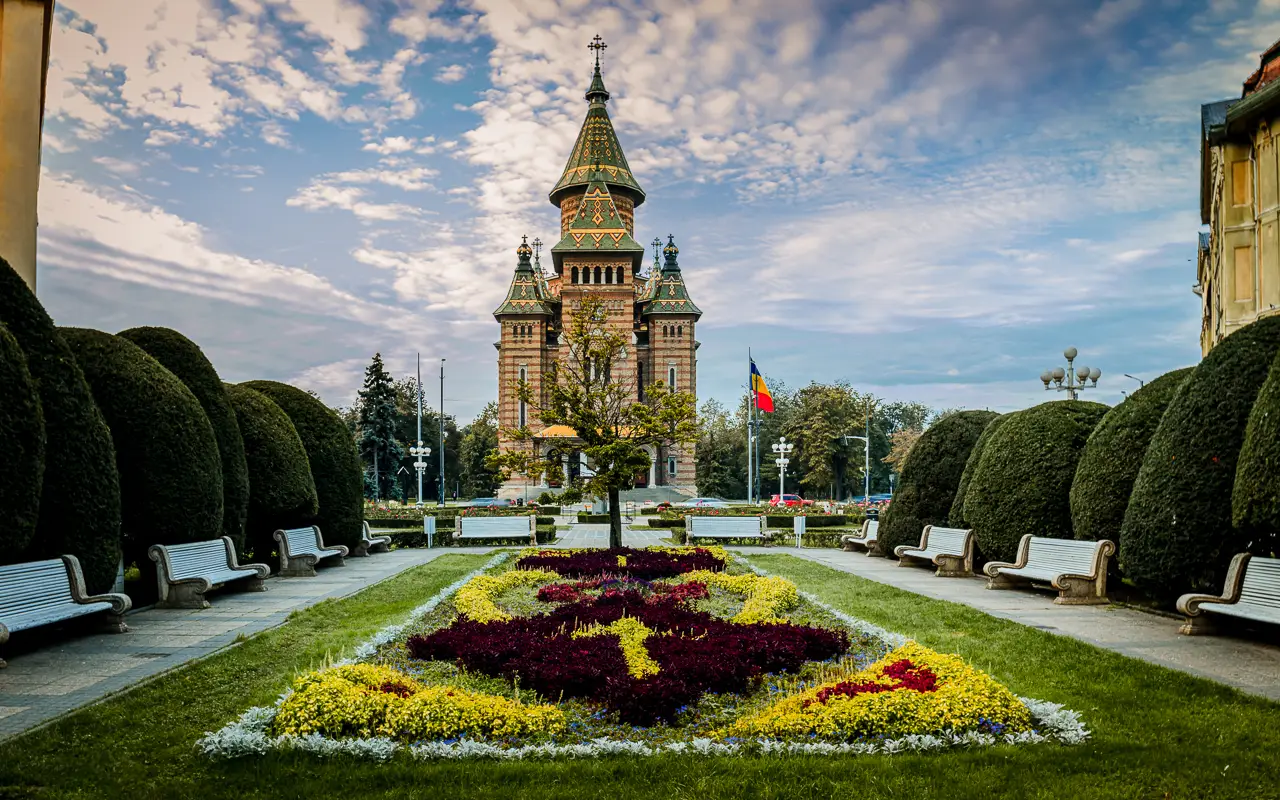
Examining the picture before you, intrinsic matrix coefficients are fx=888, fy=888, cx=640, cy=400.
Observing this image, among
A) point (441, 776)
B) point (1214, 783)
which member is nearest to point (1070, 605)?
point (1214, 783)

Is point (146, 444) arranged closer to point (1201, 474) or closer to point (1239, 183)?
point (1201, 474)

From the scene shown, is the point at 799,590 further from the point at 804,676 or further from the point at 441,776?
the point at 441,776

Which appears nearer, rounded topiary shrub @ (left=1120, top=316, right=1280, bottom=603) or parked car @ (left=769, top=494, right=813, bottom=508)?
rounded topiary shrub @ (left=1120, top=316, right=1280, bottom=603)

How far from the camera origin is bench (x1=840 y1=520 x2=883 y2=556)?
65.2 feet

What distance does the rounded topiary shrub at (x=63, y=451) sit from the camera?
929cm

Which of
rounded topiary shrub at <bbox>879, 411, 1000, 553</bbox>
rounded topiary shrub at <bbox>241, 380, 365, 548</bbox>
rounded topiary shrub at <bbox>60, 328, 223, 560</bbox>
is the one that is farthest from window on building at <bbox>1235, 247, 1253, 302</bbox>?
rounded topiary shrub at <bbox>60, 328, 223, 560</bbox>

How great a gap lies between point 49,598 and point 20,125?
894 cm

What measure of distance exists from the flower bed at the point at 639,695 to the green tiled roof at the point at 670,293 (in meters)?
50.4

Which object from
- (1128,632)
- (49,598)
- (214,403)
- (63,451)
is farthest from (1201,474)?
(214,403)

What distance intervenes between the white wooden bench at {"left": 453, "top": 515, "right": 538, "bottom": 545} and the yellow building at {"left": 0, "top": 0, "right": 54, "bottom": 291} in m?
11.0

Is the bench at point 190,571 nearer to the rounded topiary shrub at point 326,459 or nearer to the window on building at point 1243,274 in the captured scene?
the rounded topiary shrub at point 326,459

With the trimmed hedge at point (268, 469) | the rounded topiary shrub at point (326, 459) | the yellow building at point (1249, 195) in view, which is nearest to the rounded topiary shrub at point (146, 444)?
the trimmed hedge at point (268, 469)

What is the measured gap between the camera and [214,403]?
14.1 meters

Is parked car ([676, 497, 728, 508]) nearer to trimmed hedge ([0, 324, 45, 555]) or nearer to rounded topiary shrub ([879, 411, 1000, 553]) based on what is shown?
rounded topiary shrub ([879, 411, 1000, 553])
